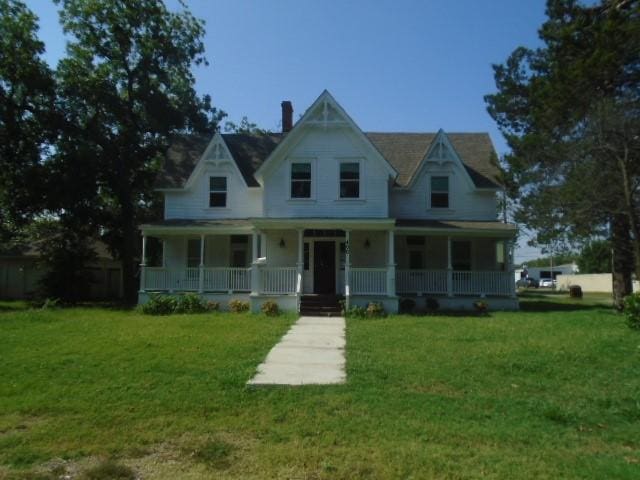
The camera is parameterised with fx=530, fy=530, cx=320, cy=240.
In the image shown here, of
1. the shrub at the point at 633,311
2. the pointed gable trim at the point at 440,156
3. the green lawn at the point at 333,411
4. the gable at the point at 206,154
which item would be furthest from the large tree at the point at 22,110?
the shrub at the point at 633,311

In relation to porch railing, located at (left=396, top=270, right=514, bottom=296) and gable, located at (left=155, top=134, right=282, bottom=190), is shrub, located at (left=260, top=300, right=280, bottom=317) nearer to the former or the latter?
porch railing, located at (left=396, top=270, right=514, bottom=296)

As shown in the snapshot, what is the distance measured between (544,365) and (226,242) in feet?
53.2

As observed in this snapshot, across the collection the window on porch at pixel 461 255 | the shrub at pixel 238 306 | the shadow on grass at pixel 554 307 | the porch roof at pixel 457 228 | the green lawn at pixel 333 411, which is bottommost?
the green lawn at pixel 333 411

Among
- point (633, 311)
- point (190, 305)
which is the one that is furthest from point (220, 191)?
point (633, 311)

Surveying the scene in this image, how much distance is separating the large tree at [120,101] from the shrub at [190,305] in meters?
8.99

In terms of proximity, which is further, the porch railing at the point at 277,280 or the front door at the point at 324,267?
the front door at the point at 324,267

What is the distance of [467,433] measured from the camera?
6.22 metres

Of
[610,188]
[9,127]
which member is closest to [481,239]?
[610,188]

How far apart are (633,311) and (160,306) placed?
614 inches

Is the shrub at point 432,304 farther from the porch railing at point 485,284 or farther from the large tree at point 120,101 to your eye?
the large tree at point 120,101

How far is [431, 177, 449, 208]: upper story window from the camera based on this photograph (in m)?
23.5

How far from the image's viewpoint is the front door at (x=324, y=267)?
21.9 m

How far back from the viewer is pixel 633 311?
14594 mm

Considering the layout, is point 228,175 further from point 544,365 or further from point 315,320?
point 544,365
